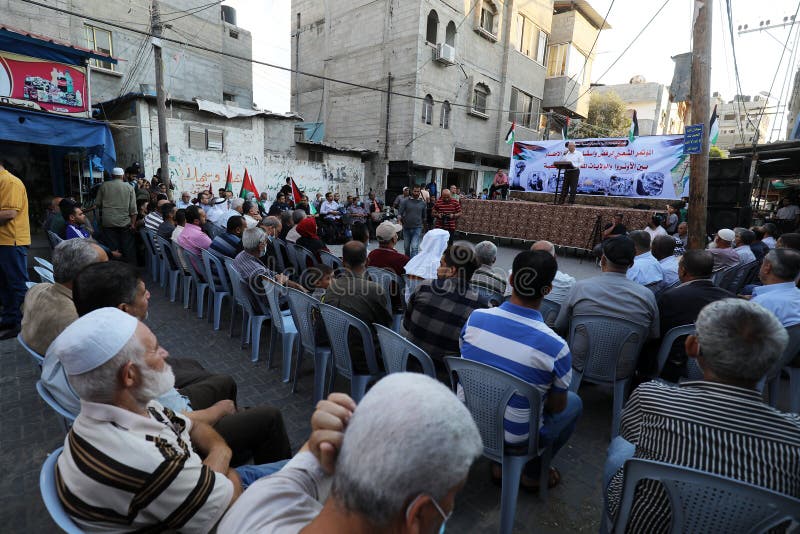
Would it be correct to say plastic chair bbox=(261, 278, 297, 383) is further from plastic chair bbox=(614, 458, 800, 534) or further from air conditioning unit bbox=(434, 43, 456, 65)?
air conditioning unit bbox=(434, 43, 456, 65)

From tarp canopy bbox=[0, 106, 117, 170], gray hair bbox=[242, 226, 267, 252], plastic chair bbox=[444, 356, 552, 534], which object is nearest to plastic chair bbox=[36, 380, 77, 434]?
plastic chair bbox=[444, 356, 552, 534]

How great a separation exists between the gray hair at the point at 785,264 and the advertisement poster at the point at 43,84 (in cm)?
1097

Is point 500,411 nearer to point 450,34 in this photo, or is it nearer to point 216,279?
point 216,279

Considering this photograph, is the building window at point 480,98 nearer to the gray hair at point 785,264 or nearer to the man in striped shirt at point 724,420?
the gray hair at point 785,264

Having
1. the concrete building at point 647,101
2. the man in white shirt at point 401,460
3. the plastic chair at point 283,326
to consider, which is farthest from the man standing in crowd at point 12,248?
the concrete building at point 647,101

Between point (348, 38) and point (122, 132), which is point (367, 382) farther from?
point (348, 38)

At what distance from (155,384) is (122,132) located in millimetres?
14268

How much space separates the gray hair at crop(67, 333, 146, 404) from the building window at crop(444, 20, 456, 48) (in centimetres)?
2106

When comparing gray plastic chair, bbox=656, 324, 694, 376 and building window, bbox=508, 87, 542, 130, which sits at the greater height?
building window, bbox=508, 87, 542, 130

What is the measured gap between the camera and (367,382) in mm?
3104

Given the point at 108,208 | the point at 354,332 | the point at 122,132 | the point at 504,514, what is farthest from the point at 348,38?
the point at 504,514

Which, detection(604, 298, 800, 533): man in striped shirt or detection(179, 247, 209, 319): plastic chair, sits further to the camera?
detection(179, 247, 209, 319): plastic chair

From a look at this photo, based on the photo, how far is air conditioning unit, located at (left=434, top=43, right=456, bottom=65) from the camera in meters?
18.0

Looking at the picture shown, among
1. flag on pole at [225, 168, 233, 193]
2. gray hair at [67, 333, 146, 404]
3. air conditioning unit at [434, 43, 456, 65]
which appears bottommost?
gray hair at [67, 333, 146, 404]
